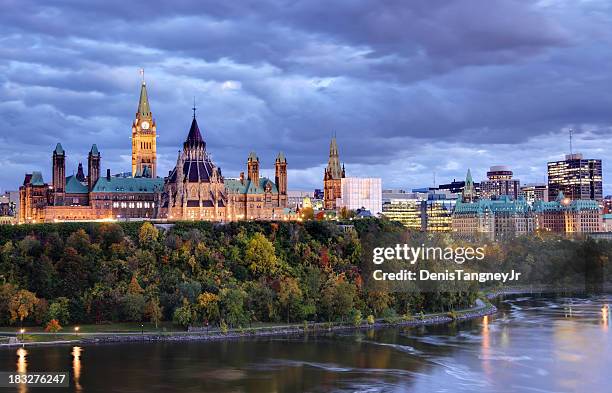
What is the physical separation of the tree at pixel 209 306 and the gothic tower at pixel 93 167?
90.5 meters

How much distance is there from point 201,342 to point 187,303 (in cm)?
678

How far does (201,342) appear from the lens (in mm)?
96875

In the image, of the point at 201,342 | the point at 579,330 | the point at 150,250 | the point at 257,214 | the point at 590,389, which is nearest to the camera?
the point at 590,389

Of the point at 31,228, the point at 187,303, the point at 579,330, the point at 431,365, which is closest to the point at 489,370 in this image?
the point at 431,365

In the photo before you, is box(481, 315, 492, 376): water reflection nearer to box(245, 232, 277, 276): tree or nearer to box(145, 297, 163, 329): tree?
box(245, 232, 277, 276): tree

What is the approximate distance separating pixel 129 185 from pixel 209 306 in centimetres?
8994

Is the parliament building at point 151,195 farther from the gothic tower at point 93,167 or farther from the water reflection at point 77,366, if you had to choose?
the water reflection at point 77,366

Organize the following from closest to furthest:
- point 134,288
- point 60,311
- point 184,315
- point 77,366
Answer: point 77,366
point 184,315
point 60,311
point 134,288

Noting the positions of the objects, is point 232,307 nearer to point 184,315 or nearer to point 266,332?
point 266,332

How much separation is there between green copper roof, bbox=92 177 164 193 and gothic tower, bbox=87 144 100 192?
1.76 metres

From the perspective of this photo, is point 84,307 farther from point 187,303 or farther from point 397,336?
point 397,336

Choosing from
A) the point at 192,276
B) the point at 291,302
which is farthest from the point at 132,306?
the point at 291,302

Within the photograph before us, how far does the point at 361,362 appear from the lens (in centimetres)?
8488

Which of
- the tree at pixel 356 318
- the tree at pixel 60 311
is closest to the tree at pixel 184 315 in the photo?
the tree at pixel 60 311
